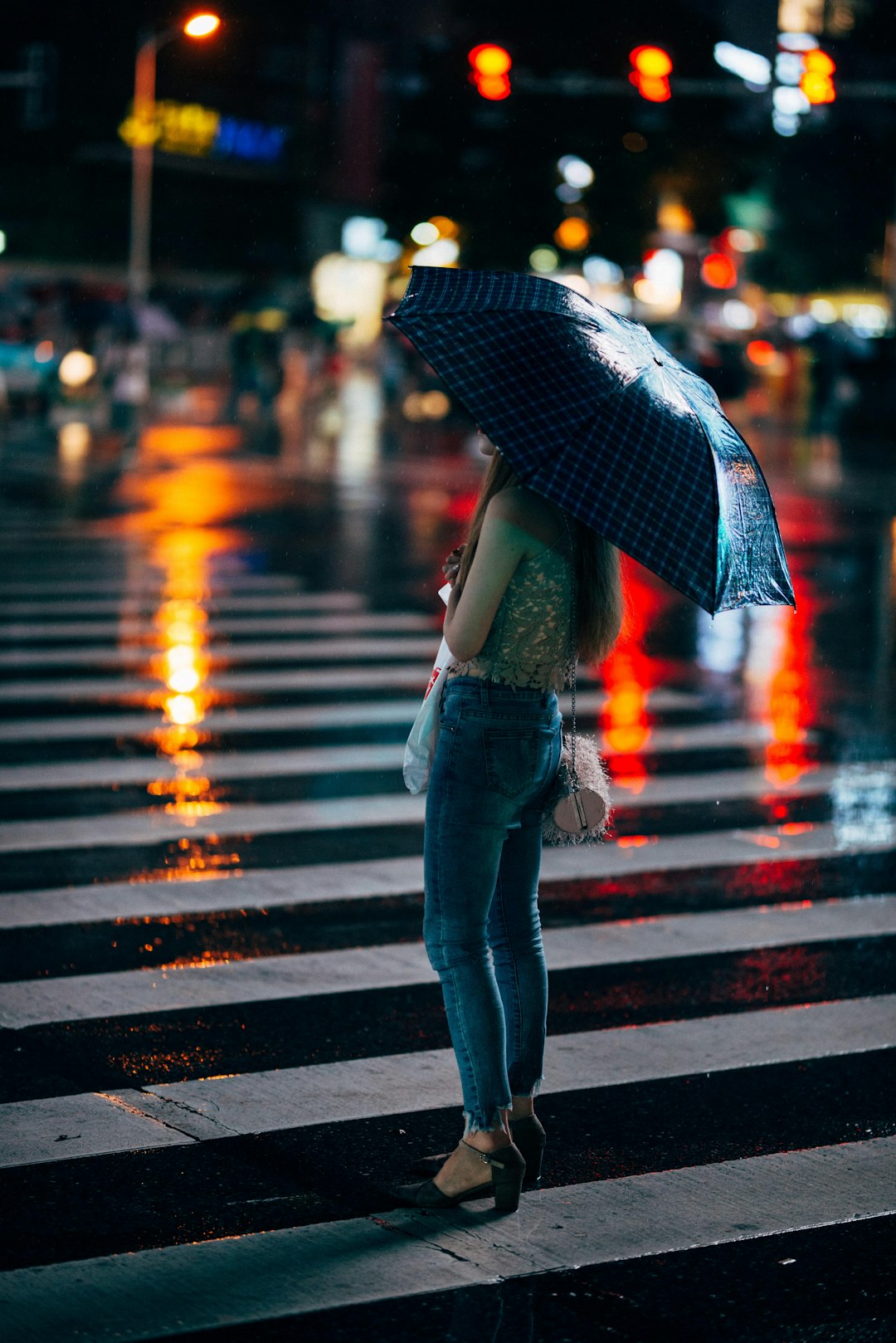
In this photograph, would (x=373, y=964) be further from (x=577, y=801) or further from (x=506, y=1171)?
(x=577, y=801)

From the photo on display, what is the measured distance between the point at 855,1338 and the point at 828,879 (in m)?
3.94

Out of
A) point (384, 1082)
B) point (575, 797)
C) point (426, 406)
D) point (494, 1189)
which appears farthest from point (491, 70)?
point (426, 406)

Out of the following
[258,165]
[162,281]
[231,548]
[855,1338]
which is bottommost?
[855,1338]

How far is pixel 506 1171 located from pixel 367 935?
7.77 feet

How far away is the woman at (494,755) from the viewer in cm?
419

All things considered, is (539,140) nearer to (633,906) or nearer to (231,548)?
(231,548)

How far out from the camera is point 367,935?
6625 mm

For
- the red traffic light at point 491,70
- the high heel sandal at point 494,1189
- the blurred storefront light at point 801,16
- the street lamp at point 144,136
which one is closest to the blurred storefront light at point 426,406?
the street lamp at point 144,136

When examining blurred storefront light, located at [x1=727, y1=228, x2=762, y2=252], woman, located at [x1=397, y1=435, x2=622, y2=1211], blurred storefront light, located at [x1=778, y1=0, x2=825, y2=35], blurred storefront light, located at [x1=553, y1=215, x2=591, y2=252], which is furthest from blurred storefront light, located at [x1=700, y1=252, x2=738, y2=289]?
woman, located at [x1=397, y1=435, x2=622, y2=1211]

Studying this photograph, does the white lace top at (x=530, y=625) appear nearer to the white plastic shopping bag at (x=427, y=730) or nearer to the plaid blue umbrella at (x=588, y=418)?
the white plastic shopping bag at (x=427, y=730)

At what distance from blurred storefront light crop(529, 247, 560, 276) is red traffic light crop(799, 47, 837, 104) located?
2824 centimetres

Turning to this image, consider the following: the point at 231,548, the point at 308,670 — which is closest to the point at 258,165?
the point at 231,548

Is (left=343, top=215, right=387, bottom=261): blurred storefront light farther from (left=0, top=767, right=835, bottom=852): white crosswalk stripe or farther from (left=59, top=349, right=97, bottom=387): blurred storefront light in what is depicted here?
(left=0, top=767, right=835, bottom=852): white crosswalk stripe

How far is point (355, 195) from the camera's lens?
78938 mm
